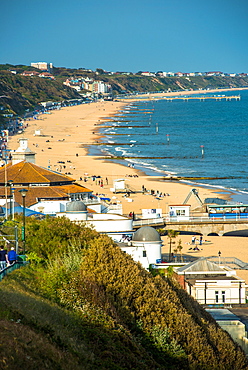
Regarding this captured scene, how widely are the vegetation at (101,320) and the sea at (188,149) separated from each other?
4119 centimetres

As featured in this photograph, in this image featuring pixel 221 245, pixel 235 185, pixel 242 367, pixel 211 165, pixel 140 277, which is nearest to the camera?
pixel 242 367

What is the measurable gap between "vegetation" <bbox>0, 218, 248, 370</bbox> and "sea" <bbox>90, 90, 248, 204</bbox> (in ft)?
135

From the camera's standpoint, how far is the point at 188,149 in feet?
360

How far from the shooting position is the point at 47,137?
13125cm

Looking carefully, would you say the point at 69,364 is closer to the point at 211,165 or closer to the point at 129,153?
the point at 211,165

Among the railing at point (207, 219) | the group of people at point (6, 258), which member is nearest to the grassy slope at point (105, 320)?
the group of people at point (6, 258)

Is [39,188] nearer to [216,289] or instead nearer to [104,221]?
[104,221]

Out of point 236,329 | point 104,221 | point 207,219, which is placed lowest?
point 236,329

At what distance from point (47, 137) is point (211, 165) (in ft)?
168

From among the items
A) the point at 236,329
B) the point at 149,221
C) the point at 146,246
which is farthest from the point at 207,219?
the point at 236,329

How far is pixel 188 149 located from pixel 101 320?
9694cm

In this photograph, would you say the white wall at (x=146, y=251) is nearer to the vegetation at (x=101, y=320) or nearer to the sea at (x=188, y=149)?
the vegetation at (x=101, y=320)

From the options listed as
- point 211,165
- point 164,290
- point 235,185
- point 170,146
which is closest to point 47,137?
point 170,146

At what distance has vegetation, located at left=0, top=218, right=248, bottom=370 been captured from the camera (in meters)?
11.2
